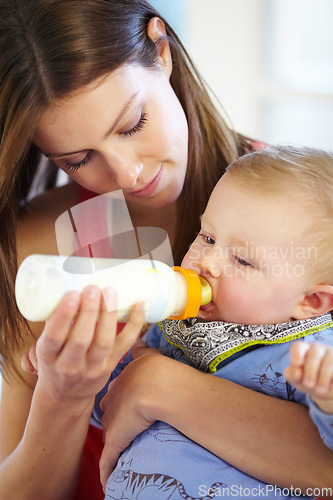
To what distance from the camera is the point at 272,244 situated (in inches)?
35.7

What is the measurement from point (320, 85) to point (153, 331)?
2188 millimetres

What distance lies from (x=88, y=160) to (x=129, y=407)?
0.48 meters

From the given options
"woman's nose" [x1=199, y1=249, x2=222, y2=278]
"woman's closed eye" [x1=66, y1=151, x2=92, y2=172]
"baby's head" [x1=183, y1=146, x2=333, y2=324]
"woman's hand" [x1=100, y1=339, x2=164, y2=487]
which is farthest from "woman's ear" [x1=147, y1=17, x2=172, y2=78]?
"woman's hand" [x1=100, y1=339, x2=164, y2=487]

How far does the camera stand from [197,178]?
1.28m

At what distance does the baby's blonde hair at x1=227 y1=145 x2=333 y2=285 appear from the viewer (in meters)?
0.90

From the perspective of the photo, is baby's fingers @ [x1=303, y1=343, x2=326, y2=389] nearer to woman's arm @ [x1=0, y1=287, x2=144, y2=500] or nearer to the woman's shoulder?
woman's arm @ [x1=0, y1=287, x2=144, y2=500]

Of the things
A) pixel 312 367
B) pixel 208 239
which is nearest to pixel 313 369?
pixel 312 367

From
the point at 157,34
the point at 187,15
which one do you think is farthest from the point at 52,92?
the point at 187,15

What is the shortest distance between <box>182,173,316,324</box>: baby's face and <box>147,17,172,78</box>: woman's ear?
1.28 feet

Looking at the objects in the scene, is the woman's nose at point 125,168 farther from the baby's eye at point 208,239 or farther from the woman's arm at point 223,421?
the woman's arm at point 223,421

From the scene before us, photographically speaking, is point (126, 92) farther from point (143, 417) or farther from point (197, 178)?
point (143, 417)

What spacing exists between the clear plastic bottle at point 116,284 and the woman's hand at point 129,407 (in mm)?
142

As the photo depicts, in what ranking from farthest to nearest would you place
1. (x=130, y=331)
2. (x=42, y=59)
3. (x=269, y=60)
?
(x=269, y=60)
(x=42, y=59)
(x=130, y=331)

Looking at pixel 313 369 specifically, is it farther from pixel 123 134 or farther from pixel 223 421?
pixel 123 134
